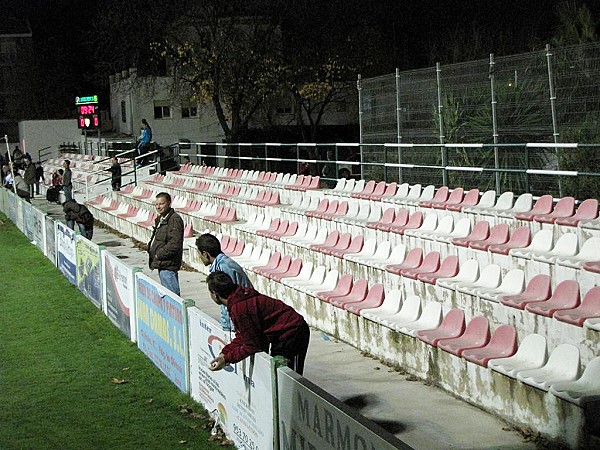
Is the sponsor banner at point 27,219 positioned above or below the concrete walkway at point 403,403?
above

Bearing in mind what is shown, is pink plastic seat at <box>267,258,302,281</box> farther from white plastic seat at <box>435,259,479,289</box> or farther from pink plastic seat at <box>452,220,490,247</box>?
white plastic seat at <box>435,259,479,289</box>

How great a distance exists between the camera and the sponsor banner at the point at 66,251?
59.3 ft

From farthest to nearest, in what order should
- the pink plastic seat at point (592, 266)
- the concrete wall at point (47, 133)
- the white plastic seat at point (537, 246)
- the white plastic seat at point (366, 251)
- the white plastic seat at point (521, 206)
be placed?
1. the concrete wall at point (47, 133)
2. the white plastic seat at point (366, 251)
3. the white plastic seat at point (521, 206)
4. the white plastic seat at point (537, 246)
5. the pink plastic seat at point (592, 266)

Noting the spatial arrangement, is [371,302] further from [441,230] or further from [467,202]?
[467,202]

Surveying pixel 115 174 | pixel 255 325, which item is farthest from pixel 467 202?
pixel 115 174

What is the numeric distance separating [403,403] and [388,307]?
6.83 feet

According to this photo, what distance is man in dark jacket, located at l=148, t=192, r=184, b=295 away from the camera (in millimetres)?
11891

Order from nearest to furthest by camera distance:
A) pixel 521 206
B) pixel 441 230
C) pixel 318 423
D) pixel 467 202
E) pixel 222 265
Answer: pixel 318 423 → pixel 222 265 → pixel 521 206 → pixel 441 230 → pixel 467 202

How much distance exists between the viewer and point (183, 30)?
137 ft

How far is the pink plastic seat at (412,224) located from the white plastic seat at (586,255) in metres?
4.02

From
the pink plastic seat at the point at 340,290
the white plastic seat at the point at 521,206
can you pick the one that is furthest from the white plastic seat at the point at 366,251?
the white plastic seat at the point at 521,206

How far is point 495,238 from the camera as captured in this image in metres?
11.9

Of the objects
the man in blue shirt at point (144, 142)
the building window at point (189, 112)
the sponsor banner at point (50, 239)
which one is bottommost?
the sponsor banner at point (50, 239)

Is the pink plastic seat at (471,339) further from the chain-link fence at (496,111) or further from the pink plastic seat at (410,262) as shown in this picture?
the chain-link fence at (496,111)
